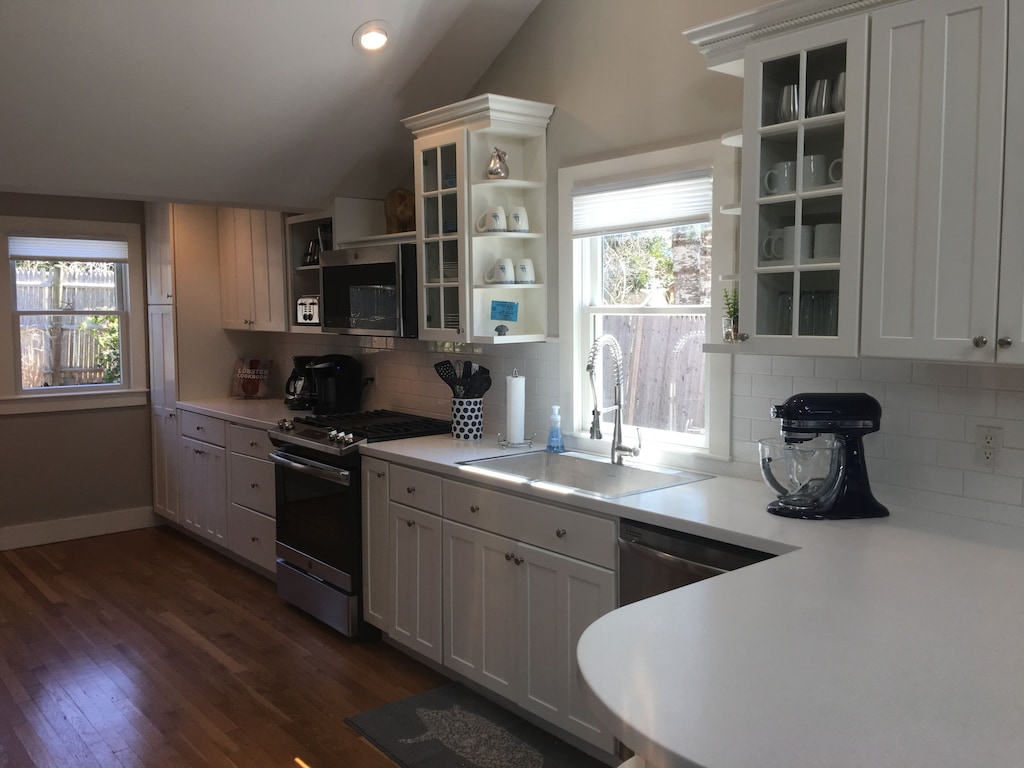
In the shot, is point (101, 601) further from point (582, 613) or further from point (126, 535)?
point (582, 613)

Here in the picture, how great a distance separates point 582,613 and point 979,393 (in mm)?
1348

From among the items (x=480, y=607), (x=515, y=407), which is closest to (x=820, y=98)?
(x=515, y=407)

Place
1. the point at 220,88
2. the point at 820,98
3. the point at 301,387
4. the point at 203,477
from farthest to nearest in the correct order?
1. the point at 203,477
2. the point at 301,387
3. the point at 220,88
4. the point at 820,98

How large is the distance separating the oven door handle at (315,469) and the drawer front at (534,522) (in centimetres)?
68

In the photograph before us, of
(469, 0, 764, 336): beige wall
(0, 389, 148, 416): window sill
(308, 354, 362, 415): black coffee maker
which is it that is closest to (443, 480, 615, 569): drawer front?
(469, 0, 764, 336): beige wall

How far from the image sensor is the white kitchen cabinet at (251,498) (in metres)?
4.66

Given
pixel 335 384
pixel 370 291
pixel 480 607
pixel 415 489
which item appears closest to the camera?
pixel 480 607

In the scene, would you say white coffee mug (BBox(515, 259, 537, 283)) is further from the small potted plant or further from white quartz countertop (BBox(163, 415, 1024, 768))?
white quartz countertop (BBox(163, 415, 1024, 768))

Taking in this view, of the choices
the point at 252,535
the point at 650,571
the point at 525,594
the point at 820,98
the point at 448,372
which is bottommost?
the point at 252,535

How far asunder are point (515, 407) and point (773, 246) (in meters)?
1.48

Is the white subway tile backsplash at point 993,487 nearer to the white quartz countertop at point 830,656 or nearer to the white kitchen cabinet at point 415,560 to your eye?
the white quartz countertop at point 830,656

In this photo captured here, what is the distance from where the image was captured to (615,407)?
3299 millimetres

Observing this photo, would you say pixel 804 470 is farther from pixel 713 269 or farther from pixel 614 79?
pixel 614 79

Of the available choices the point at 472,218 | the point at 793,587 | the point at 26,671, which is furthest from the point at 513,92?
the point at 26,671
